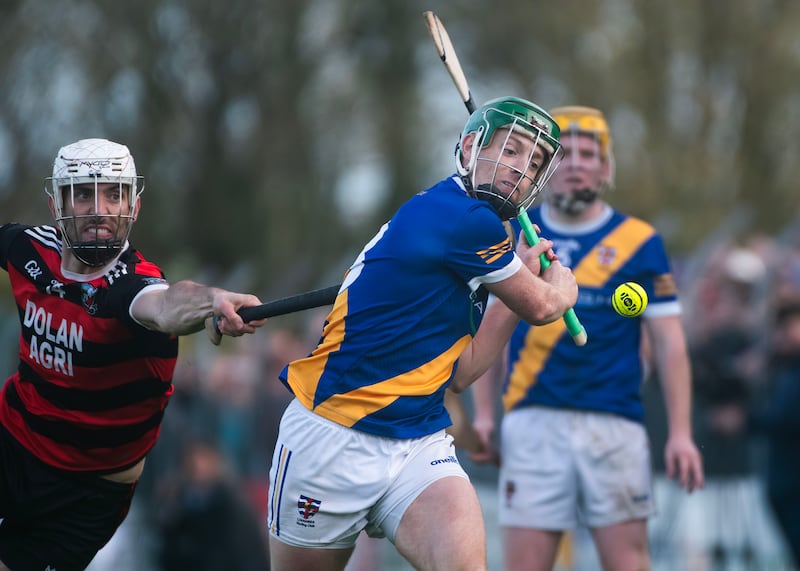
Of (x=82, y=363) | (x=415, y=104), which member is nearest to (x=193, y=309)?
(x=82, y=363)

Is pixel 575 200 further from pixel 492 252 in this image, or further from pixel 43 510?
pixel 43 510

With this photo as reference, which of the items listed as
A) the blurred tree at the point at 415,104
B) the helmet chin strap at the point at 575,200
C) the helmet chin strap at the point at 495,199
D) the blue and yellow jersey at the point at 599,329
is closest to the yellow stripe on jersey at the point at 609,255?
the blue and yellow jersey at the point at 599,329

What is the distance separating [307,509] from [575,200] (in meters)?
2.09

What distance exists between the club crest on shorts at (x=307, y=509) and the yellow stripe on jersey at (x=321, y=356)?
0.32 meters

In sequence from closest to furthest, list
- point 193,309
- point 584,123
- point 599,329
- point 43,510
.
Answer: point 193,309, point 43,510, point 599,329, point 584,123

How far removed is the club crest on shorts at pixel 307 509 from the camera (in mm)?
4535

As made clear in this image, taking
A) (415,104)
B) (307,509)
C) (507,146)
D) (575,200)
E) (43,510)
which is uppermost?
(507,146)

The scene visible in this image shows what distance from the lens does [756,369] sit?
30.5 ft

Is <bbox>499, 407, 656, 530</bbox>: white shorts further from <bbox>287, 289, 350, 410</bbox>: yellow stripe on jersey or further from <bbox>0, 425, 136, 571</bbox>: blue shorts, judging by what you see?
<bbox>0, 425, 136, 571</bbox>: blue shorts

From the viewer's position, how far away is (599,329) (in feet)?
19.1

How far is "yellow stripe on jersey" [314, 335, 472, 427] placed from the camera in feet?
14.8

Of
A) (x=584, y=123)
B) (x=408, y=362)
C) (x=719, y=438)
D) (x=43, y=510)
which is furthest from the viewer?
(x=719, y=438)

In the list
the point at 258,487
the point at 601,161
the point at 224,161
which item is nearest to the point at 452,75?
the point at 601,161

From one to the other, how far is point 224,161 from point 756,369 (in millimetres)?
13163
